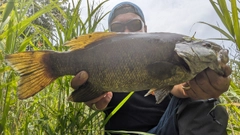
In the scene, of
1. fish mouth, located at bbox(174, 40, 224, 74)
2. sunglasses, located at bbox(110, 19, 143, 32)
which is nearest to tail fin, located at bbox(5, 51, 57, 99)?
fish mouth, located at bbox(174, 40, 224, 74)

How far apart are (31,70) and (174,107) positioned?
1.07m

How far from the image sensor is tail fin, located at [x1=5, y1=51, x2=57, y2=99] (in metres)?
1.42

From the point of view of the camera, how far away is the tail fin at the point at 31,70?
142 cm

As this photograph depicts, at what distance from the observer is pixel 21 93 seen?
1419 millimetres

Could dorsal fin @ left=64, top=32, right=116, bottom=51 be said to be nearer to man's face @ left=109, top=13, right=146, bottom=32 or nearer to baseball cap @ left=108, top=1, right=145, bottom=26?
man's face @ left=109, top=13, right=146, bottom=32

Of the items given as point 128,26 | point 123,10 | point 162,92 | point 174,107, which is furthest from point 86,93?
point 123,10

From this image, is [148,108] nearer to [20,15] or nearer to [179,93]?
[179,93]

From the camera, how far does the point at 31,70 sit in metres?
1.46

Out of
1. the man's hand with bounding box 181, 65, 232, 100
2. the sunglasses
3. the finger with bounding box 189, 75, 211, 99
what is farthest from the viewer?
the sunglasses

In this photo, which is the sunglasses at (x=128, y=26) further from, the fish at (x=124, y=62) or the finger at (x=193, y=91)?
the fish at (x=124, y=62)

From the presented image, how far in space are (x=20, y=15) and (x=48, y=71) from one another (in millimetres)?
514

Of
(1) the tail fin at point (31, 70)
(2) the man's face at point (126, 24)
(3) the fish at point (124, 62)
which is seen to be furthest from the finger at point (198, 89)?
(2) the man's face at point (126, 24)

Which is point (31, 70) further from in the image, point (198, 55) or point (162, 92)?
point (198, 55)

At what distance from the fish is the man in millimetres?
87
